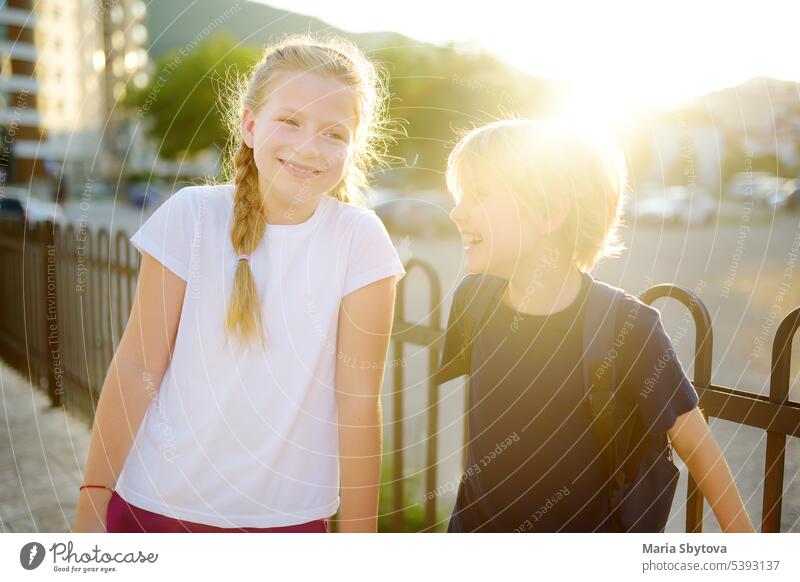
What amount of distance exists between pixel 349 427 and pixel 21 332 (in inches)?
213

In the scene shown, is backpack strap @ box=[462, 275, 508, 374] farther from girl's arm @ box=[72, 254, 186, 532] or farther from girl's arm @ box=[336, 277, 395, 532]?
girl's arm @ box=[72, 254, 186, 532]

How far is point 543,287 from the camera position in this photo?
1.77 meters

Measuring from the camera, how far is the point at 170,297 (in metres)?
1.66

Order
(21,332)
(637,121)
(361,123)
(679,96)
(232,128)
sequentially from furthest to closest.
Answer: (21,332)
(637,121)
(679,96)
(232,128)
(361,123)

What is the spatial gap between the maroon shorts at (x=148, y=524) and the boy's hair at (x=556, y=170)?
97cm

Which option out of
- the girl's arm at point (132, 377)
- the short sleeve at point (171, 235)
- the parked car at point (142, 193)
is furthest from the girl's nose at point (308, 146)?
the parked car at point (142, 193)

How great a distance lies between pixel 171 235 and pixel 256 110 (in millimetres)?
390

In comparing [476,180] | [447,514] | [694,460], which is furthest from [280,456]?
[447,514]

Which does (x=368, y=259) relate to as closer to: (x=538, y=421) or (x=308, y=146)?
(x=308, y=146)

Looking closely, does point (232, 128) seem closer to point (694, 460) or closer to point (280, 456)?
point (280, 456)

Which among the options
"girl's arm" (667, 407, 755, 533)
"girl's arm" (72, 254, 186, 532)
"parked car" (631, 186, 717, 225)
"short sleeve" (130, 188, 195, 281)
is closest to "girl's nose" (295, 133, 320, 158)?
"short sleeve" (130, 188, 195, 281)

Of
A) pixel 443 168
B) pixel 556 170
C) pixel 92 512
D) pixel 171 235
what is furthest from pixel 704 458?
pixel 443 168

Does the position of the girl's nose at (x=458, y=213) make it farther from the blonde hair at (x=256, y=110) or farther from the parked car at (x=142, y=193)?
the parked car at (x=142, y=193)

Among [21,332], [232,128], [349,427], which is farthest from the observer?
[21,332]
